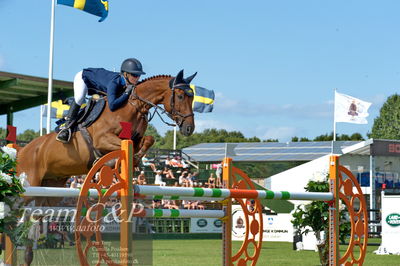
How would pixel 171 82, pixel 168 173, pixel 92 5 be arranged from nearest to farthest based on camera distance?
1. pixel 171 82
2. pixel 92 5
3. pixel 168 173

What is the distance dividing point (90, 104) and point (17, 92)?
765cm

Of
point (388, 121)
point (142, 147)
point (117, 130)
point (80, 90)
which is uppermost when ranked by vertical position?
point (388, 121)

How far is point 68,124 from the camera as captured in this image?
6.89m

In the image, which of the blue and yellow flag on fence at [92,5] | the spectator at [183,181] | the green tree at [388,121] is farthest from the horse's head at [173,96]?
the green tree at [388,121]

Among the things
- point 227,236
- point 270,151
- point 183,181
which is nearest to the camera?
point 227,236

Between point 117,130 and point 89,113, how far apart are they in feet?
1.76

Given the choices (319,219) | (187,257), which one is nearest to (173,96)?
(319,219)

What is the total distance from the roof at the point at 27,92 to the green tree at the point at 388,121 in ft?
134

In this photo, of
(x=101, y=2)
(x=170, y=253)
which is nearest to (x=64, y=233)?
(x=170, y=253)

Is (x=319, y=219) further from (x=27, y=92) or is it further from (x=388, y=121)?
(x=388, y=121)

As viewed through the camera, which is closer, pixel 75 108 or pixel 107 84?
pixel 107 84

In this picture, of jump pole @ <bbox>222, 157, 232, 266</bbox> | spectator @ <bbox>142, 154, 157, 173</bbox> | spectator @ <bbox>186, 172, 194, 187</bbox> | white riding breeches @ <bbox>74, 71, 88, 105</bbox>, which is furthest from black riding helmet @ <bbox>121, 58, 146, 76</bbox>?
spectator @ <bbox>142, 154, 157, 173</bbox>

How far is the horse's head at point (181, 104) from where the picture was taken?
646 cm

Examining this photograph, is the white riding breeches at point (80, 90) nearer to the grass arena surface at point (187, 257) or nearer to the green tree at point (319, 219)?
the grass arena surface at point (187, 257)
